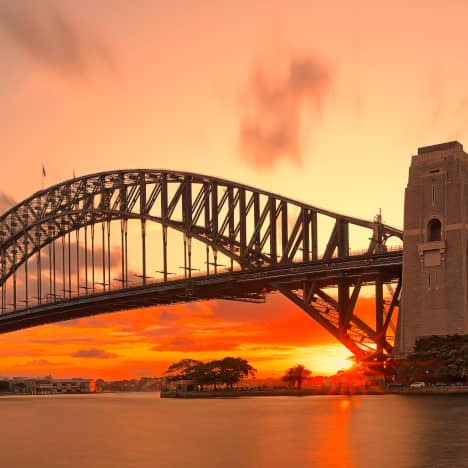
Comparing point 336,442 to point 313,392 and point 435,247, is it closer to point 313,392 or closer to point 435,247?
point 435,247

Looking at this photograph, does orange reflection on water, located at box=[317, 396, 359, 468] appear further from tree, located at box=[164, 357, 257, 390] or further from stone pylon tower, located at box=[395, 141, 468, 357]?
tree, located at box=[164, 357, 257, 390]

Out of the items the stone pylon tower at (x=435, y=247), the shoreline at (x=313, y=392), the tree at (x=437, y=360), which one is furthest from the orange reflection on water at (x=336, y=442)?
the stone pylon tower at (x=435, y=247)

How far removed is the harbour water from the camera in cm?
3534

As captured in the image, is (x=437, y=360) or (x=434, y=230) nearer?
(x=437, y=360)

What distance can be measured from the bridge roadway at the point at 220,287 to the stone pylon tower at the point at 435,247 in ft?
11.4

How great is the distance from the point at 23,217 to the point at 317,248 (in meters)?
47.5

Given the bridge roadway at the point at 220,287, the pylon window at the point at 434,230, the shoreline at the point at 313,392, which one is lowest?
the shoreline at the point at 313,392

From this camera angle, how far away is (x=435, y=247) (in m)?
74.6

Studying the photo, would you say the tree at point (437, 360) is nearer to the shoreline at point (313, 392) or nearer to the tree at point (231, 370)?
the shoreline at point (313, 392)

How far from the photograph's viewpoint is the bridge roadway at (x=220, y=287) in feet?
261

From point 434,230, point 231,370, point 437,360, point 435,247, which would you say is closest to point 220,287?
point 434,230

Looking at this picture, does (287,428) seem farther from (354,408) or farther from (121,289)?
(121,289)

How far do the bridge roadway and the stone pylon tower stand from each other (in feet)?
11.4

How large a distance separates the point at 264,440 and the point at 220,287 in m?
49.6
